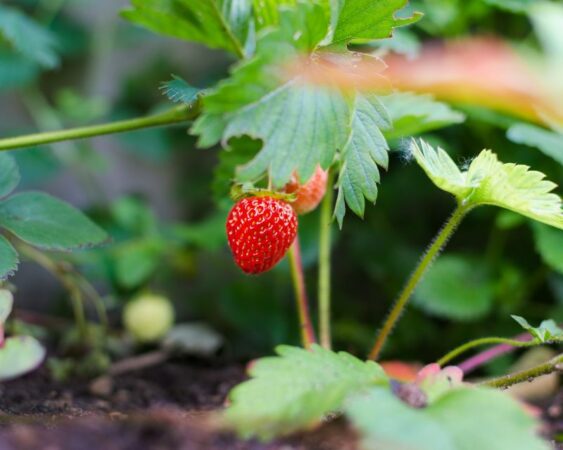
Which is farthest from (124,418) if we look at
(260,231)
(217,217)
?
(217,217)

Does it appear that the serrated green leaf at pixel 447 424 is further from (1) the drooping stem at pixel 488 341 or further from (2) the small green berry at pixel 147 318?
(2) the small green berry at pixel 147 318

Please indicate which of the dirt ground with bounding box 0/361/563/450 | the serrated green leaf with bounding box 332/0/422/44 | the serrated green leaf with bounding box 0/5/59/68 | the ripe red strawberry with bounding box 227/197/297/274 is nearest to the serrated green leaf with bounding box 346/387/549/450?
the dirt ground with bounding box 0/361/563/450

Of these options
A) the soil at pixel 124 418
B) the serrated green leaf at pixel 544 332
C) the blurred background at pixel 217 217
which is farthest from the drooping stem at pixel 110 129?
the serrated green leaf at pixel 544 332

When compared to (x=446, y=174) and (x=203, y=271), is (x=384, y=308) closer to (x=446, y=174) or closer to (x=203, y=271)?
(x=203, y=271)

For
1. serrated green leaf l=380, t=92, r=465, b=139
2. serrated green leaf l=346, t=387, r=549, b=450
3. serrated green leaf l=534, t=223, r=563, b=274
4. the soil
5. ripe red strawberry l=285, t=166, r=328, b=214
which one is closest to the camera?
serrated green leaf l=346, t=387, r=549, b=450

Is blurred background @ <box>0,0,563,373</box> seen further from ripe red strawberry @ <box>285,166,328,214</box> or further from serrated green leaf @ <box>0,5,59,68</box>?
ripe red strawberry @ <box>285,166,328,214</box>

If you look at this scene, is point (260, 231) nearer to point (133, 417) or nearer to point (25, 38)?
point (133, 417)
